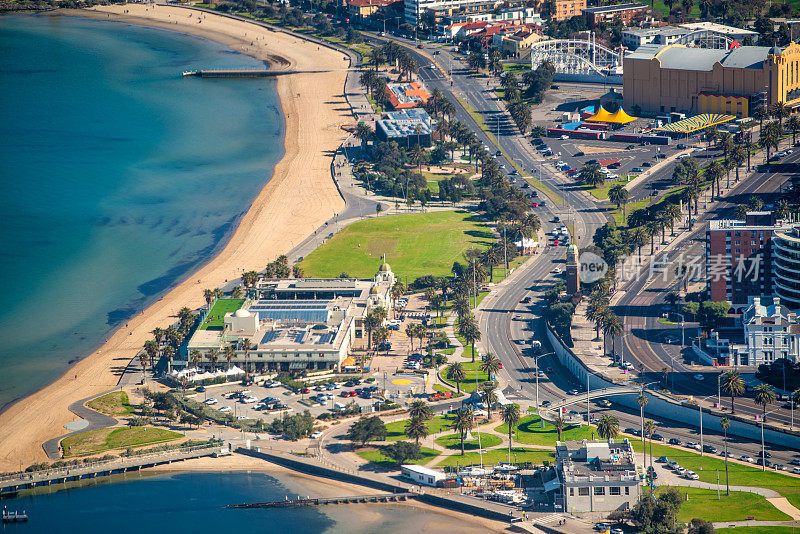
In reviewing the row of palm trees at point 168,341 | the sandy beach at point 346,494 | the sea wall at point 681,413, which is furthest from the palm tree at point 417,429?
the row of palm trees at point 168,341

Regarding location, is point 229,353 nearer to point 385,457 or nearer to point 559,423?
point 385,457

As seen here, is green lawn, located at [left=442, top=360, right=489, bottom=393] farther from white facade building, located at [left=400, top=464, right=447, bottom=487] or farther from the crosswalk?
the crosswalk

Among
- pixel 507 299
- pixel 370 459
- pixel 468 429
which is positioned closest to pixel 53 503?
pixel 370 459

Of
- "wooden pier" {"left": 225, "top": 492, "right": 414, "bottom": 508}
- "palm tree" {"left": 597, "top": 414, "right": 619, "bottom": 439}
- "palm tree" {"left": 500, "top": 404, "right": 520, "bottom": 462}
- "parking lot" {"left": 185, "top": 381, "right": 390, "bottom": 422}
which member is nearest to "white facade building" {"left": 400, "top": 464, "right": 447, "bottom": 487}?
"wooden pier" {"left": 225, "top": 492, "right": 414, "bottom": 508}

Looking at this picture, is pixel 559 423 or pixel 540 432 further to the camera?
pixel 540 432

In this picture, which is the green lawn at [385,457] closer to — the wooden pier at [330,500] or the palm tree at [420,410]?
the palm tree at [420,410]

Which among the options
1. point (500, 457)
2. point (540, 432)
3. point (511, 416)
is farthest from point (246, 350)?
point (500, 457)
